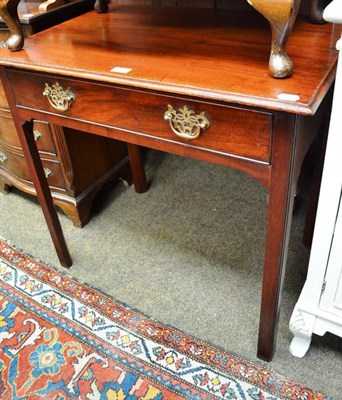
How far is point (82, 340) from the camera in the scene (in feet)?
4.02

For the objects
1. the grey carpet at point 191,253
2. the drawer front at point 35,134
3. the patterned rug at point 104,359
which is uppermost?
the drawer front at point 35,134

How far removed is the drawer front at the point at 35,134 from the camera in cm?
145

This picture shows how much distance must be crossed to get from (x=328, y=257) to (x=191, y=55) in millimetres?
553

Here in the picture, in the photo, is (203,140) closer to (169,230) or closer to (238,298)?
(238,298)

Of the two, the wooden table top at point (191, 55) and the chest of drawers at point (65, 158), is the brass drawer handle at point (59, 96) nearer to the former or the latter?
the wooden table top at point (191, 55)

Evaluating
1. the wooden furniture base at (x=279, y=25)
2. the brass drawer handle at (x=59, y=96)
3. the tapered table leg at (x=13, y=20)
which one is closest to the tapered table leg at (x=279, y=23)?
the wooden furniture base at (x=279, y=25)

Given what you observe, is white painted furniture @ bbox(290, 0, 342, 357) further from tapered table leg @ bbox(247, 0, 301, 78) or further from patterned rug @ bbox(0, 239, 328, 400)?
patterned rug @ bbox(0, 239, 328, 400)

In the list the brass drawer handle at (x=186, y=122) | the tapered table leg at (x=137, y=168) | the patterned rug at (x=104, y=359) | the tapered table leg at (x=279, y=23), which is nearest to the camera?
the tapered table leg at (x=279, y=23)

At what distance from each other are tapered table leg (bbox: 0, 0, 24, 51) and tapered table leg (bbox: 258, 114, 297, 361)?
0.71m

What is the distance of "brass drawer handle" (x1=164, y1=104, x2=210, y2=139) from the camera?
812mm

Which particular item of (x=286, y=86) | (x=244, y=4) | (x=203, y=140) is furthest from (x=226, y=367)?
(x=244, y=4)

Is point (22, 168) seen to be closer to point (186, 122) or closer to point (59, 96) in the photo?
point (59, 96)

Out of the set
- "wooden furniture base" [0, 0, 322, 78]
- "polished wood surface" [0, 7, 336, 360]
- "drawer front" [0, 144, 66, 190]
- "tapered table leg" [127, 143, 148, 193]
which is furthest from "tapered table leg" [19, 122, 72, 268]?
"wooden furniture base" [0, 0, 322, 78]

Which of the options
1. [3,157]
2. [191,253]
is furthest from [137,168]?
[3,157]
